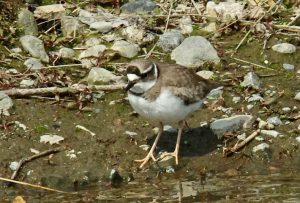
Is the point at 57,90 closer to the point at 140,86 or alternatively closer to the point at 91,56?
the point at 91,56

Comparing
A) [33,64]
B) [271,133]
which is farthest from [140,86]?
[33,64]

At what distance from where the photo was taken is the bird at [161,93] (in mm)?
9086

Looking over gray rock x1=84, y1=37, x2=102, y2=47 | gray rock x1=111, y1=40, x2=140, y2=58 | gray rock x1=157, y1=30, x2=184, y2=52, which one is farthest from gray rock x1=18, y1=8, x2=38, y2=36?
gray rock x1=157, y1=30, x2=184, y2=52

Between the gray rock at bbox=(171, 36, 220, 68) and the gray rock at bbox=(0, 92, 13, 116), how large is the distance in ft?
7.86

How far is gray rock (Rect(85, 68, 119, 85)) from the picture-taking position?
11.1 m

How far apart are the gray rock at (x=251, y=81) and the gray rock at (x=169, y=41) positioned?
128 centimetres

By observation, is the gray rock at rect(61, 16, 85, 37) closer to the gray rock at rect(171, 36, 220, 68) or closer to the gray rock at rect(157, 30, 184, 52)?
Result: the gray rock at rect(157, 30, 184, 52)

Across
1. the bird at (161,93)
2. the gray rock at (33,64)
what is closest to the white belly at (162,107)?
the bird at (161,93)

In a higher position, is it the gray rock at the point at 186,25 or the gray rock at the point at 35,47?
the gray rock at the point at 35,47

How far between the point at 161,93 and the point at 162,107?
0.15 metres

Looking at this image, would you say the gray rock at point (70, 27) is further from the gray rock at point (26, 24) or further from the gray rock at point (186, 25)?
the gray rock at point (186, 25)

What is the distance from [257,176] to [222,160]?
52cm

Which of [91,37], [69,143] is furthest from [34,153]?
[91,37]

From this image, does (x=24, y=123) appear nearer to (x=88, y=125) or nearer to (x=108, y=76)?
(x=88, y=125)
